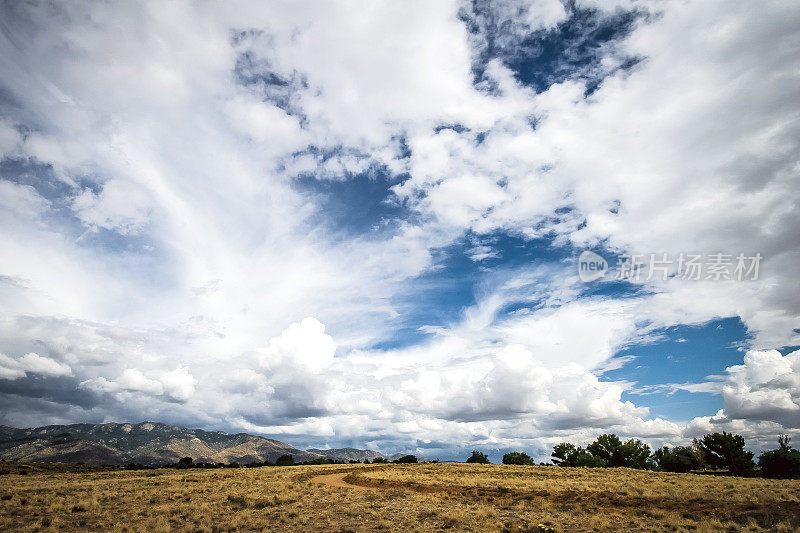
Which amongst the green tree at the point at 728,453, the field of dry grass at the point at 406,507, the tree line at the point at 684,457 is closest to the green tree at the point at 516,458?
Result: the tree line at the point at 684,457

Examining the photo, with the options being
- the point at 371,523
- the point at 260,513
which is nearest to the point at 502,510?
the point at 371,523

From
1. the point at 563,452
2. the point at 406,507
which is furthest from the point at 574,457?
the point at 406,507

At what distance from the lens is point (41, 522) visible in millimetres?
21469

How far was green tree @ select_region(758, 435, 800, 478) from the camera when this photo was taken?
59.2 m

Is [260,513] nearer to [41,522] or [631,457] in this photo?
[41,522]

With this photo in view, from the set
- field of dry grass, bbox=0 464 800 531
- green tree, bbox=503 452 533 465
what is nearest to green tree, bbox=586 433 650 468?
green tree, bbox=503 452 533 465

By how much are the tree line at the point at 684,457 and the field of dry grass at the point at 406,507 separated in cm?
4238

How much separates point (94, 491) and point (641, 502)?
4249cm

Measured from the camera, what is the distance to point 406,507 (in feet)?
85.9

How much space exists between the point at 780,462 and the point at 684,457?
14942 millimetres

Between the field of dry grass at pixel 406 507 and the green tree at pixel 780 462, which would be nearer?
the field of dry grass at pixel 406 507

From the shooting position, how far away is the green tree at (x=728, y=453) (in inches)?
2633

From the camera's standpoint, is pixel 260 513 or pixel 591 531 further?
pixel 260 513

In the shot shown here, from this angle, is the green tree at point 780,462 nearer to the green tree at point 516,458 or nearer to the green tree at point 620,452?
the green tree at point 620,452
